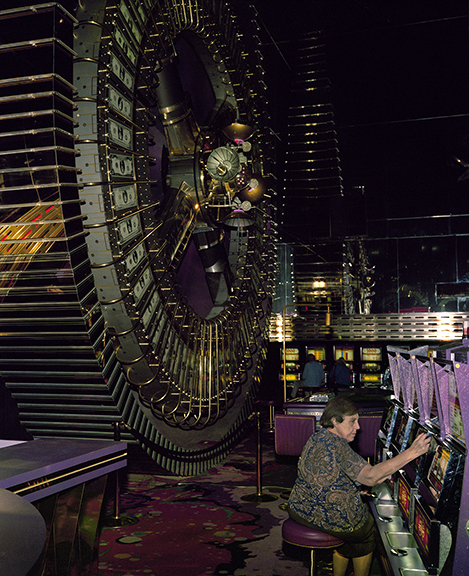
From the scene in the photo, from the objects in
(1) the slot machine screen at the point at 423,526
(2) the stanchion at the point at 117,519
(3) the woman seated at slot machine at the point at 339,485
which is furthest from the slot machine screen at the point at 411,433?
(2) the stanchion at the point at 117,519

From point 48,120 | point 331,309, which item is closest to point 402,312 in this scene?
point 331,309

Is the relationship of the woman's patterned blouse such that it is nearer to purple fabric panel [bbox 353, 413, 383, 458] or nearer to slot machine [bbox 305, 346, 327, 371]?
purple fabric panel [bbox 353, 413, 383, 458]

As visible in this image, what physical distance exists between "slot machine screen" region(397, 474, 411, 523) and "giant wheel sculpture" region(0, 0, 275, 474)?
1011mm

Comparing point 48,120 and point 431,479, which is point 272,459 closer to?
point 431,479

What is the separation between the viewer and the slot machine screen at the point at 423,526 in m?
2.33

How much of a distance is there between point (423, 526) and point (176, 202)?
205 cm

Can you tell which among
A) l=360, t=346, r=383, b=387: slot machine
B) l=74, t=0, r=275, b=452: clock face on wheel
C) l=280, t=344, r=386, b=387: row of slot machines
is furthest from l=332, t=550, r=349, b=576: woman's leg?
l=360, t=346, r=383, b=387: slot machine

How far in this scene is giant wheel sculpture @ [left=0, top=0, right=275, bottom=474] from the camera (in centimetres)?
193

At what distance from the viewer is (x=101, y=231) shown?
6.94ft

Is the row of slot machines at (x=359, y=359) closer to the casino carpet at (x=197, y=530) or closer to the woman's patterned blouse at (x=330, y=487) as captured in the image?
the casino carpet at (x=197, y=530)

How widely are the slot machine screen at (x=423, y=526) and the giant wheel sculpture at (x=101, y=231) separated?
1098 millimetres

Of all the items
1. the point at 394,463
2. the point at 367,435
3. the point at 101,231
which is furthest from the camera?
the point at 367,435

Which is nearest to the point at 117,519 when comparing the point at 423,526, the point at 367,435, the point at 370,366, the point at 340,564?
the point at 340,564

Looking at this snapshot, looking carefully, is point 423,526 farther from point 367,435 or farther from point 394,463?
point 367,435
